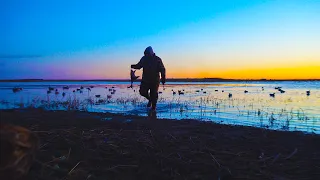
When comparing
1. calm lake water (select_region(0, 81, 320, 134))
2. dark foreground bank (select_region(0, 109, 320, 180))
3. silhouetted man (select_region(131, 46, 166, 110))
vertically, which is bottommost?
calm lake water (select_region(0, 81, 320, 134))

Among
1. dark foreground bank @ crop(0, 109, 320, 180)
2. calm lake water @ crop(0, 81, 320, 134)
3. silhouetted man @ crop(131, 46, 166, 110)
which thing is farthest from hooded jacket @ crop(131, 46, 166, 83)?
dark foreground bank @ crop(0, 109, 320, 180)

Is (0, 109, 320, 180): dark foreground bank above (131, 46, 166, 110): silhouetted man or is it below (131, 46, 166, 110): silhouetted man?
below

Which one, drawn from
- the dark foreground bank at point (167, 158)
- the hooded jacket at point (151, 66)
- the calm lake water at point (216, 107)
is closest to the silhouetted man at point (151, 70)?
the hooded jacket at point (151, 66)

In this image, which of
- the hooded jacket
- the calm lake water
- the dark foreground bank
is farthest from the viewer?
the hooded jacket

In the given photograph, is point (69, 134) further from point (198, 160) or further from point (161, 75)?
point (161, 75)

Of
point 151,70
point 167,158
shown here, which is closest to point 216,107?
point 151,70

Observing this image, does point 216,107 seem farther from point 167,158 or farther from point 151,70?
point 167,158

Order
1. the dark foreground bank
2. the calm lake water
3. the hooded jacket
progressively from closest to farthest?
the dark foreground bank < the calm lake water < the hooded jacket

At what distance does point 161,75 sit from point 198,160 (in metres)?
7.85

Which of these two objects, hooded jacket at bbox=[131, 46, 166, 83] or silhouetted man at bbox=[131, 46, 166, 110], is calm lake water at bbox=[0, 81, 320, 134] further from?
hooded jacket at bbox=[131, 46, 166, 83]

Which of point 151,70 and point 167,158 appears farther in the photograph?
point 151,70

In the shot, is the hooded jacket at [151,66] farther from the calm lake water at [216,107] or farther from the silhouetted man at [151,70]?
the calm lake water at [216,107]

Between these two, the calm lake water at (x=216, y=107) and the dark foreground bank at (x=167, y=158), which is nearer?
the dark foreground bank at (x=167, y=158)

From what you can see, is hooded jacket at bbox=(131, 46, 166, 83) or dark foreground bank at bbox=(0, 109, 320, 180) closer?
dark foreground bank at bbox=(0, 109, 320, 180)
